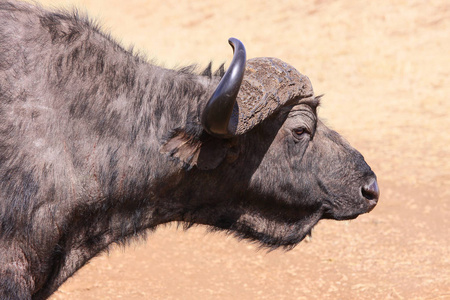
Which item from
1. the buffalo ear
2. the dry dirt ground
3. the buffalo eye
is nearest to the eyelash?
the buffalo eye

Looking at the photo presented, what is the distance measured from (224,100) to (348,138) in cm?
826

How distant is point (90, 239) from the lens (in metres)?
4.12

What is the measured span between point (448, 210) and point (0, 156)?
6308mm

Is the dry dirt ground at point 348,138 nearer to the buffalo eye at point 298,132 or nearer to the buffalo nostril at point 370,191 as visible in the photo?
the buffalo eye at point 298,132

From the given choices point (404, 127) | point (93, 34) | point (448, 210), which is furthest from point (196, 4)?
point (93, 34)

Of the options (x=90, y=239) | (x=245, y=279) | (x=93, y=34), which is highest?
(x=93, y=34)

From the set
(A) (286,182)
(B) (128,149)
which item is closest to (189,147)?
(B) (128,149)

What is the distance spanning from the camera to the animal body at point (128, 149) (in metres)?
3.71

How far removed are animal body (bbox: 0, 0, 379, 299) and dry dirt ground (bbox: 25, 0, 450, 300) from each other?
2.07 feet

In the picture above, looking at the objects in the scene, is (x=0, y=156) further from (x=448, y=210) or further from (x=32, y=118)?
(x=448, y=210)

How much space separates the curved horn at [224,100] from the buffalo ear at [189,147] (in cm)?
23

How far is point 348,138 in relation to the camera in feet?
38.1

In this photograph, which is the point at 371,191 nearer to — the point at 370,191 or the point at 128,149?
the point at 370,191

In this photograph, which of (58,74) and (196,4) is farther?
(196,4)
